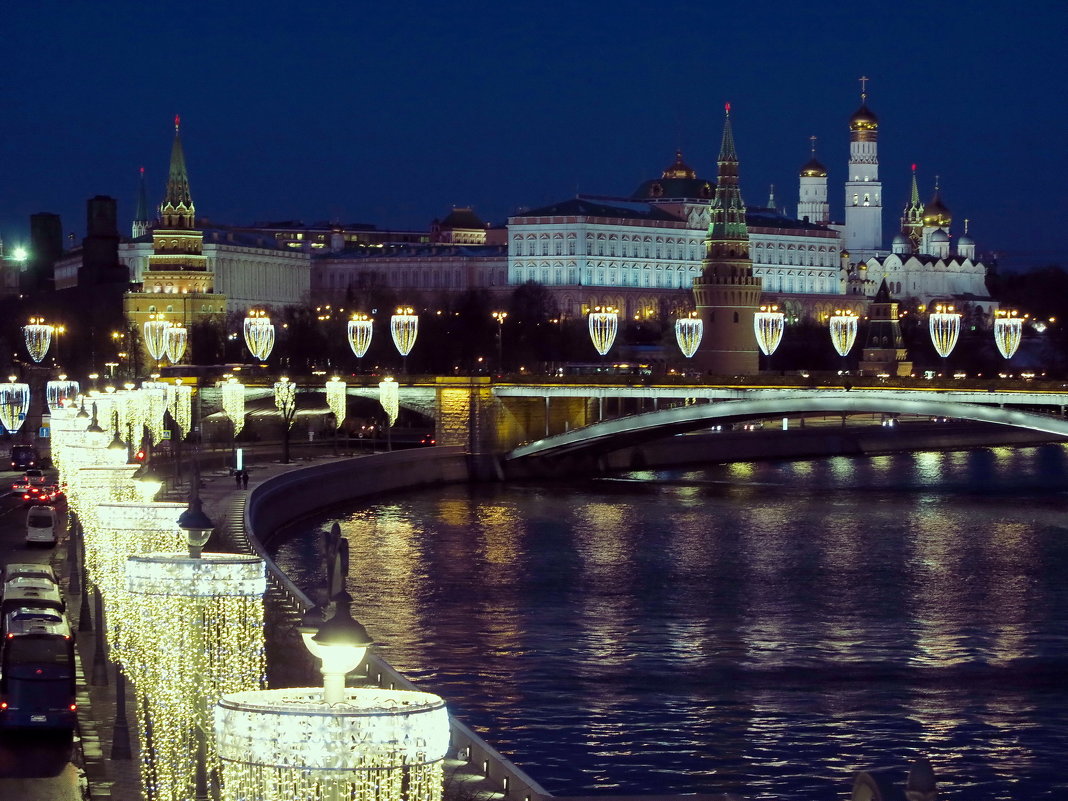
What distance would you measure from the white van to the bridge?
19838 mm

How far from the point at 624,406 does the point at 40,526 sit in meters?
30.8

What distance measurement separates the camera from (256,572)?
10734 mm

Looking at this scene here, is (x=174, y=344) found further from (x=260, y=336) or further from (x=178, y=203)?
(x=178, y=203)

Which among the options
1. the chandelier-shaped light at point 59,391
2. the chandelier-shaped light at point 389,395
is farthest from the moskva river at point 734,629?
the chandelier-shaped light at point 389,395

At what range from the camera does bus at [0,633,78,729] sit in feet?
51.3

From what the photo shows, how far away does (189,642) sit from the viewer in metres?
11.6

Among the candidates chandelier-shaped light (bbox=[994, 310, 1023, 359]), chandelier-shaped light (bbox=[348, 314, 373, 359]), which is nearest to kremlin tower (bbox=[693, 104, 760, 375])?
chandelier-shaped light (bbox=[348, 314, 373, 359])

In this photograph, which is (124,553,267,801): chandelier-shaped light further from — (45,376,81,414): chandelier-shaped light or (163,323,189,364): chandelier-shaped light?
(163,323,189,364): chandelier-shaped light

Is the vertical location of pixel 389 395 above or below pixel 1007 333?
below

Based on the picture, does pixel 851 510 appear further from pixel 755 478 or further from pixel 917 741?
pixel 917 741

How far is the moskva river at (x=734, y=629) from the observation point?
1753 cm

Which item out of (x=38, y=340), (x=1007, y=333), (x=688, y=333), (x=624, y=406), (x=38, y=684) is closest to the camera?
(x=38, y=684)

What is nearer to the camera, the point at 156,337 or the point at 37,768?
the point at 37,768

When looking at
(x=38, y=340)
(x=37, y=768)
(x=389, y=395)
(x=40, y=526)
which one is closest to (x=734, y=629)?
(x=40, y=526)
